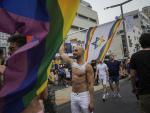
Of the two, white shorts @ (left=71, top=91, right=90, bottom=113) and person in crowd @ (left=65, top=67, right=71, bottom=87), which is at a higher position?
person in crowd @ (left=65, top=67, right=71, bottom=87)

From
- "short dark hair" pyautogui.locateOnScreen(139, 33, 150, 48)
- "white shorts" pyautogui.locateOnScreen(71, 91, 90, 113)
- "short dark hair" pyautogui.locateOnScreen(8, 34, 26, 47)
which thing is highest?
"short dark hair" pyautogui.locateOnScreen(139, 33, 150, 48)

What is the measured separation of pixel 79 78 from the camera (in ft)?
21.3

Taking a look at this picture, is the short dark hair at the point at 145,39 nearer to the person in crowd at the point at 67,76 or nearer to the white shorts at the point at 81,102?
the white shorts at the point at 81,102

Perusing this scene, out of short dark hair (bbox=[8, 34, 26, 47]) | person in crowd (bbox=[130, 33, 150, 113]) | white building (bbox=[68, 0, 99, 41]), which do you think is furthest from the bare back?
white building (bbox=[68, 0, 99, 41])

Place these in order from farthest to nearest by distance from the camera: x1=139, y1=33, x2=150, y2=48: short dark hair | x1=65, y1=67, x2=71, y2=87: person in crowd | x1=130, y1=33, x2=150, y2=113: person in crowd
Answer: x1=65, y1=67, x2=71, y2=87: person in crowd, x1=139, y1=33, x2=150, y2=48: short dark hair, x1=130, y1=33, x2=150, y2=113: person in crowd

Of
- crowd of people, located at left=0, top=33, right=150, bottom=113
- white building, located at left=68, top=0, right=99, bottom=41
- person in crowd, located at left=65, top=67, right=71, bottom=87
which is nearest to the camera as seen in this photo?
crowd of people, located at left=0, top=33, right=150, bottom=113

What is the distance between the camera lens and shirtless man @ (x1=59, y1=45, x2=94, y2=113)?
638 centimetres

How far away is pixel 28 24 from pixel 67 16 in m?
0.52

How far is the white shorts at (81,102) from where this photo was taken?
21.1ft

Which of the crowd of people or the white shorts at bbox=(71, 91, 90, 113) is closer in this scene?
the crowd of people

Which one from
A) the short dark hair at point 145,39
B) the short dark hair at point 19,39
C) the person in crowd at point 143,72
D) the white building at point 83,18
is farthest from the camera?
the white building at point 83,18

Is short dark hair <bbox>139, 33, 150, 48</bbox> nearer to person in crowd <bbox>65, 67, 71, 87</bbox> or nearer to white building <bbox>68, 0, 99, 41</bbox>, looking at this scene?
person in crowd <bbox>65, 67, 71, 87</bbox>

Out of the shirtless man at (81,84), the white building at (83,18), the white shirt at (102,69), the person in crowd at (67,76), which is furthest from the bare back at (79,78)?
the white building at (83,18)

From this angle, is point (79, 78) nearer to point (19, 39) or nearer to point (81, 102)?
point (81, 102)
